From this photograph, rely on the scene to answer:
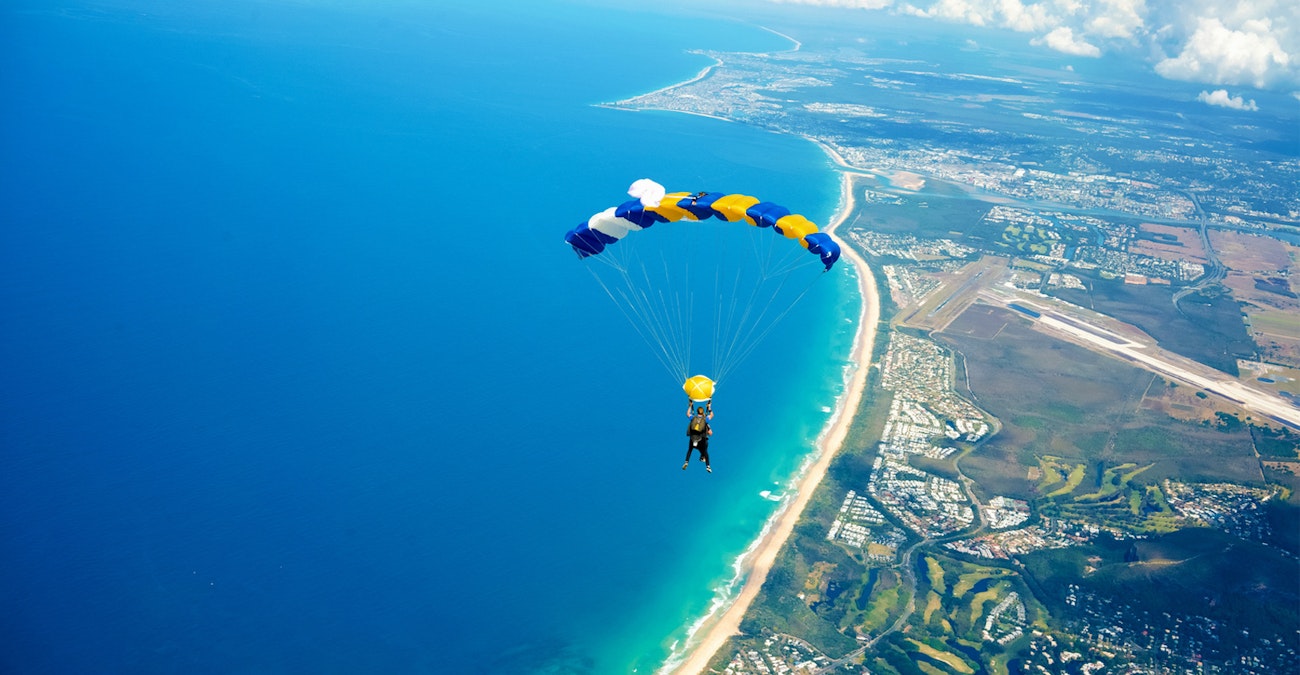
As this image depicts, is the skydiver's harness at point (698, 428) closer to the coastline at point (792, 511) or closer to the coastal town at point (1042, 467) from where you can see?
the coastline at point (792, 511)

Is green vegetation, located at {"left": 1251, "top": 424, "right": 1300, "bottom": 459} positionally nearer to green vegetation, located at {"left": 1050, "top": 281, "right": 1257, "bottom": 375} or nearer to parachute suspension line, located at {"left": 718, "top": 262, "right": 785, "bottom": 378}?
green vegetation, located at {"left": 1050, "top": 281, "right": 1257, "bottom": 375}

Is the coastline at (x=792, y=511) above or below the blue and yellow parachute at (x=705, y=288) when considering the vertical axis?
below

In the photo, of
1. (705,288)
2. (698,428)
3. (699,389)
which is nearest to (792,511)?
(698,428)

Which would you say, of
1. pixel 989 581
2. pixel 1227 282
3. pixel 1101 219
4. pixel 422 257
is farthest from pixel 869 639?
pixel 1101 219

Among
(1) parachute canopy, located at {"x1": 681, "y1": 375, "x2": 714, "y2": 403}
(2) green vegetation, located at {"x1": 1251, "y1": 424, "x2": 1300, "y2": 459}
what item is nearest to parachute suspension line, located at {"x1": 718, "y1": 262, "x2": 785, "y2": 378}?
(2) green vegetation, located at {"x1": 1251, "y1": 424, "x2": 1300, "y2": 459}

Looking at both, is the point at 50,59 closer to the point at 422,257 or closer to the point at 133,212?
the point at 133,212

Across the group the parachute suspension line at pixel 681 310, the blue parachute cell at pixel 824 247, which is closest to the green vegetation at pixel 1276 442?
the parachute suspension line at pixel 681 310
